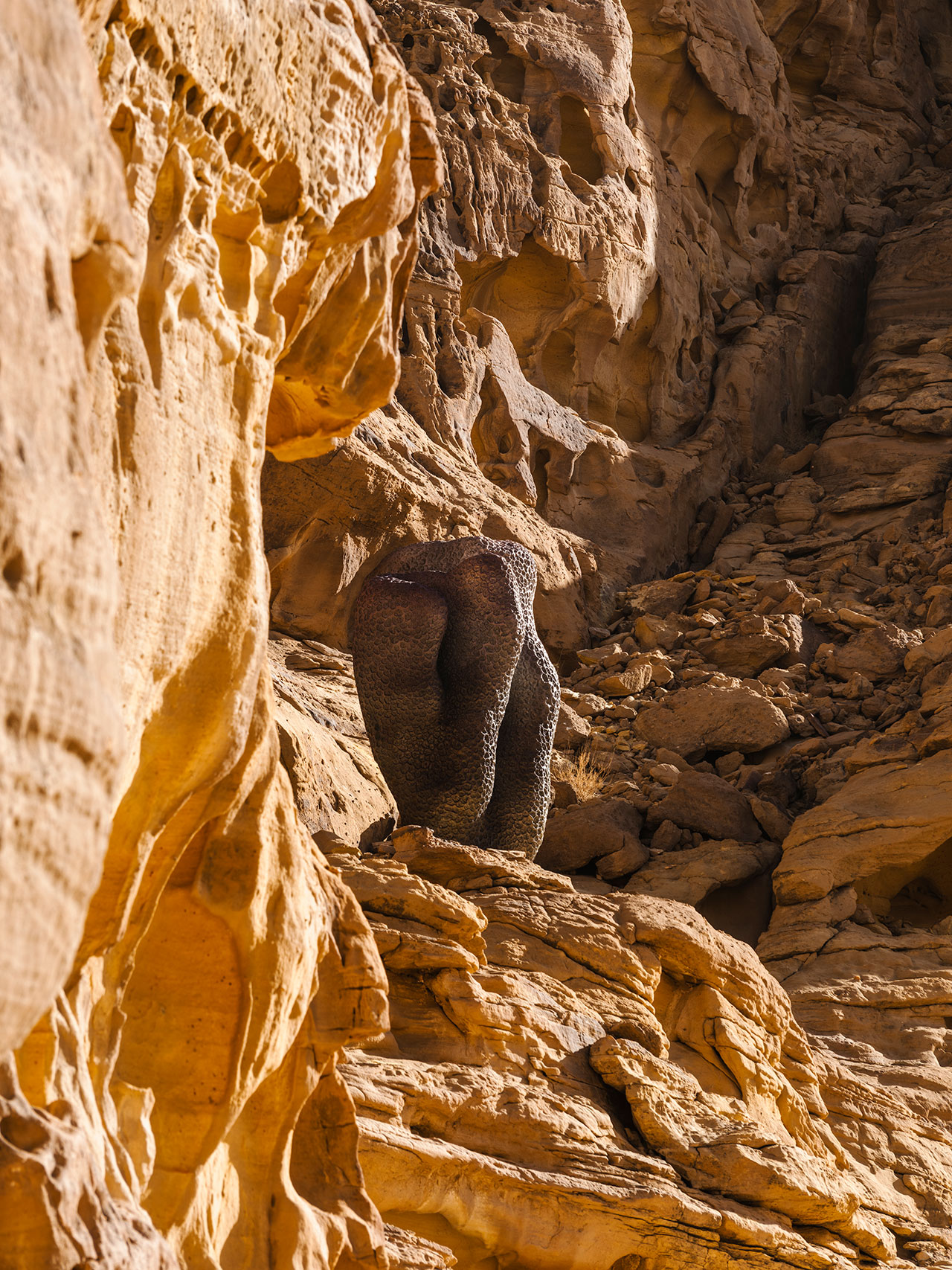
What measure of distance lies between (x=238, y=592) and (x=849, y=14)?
59.3ft

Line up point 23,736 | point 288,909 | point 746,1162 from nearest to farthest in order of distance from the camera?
point 23,736
point 288,909
point 746,1162

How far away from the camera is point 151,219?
2.26m

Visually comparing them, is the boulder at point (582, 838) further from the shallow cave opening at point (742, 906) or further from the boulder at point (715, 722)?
the boulder at point (715, 722)

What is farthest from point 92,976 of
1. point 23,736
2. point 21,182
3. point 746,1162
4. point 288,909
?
point 746,1162

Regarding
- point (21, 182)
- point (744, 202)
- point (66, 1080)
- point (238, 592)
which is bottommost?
point (66, 1080)

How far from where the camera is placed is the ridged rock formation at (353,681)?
1.82m

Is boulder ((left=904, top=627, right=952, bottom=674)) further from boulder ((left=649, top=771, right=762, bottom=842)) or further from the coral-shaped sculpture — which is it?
the coral-shaped sculpture

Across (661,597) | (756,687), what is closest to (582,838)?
(756,687)

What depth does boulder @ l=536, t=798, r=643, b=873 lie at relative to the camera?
8773 mm

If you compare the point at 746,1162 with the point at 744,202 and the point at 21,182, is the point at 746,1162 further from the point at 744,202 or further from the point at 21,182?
the point at 744,202

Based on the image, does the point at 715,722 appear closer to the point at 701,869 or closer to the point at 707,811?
the point at 707,811

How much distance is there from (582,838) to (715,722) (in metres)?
2.35

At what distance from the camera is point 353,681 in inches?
413

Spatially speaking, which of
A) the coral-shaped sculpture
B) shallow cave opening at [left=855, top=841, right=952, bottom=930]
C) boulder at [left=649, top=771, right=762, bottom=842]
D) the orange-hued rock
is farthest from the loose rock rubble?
the orange-hued rock
